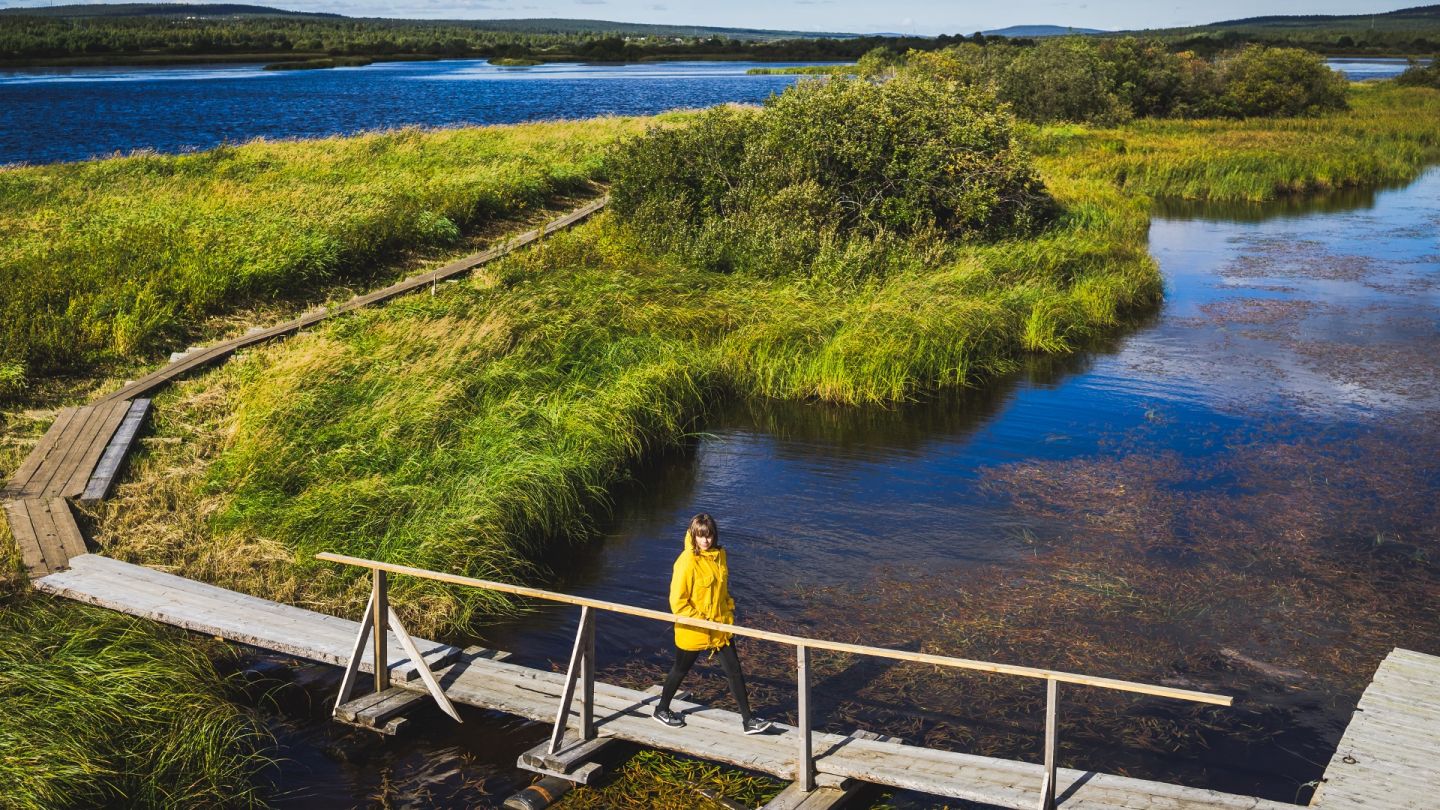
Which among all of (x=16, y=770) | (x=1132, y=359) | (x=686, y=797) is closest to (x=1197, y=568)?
(x=686, y=797)

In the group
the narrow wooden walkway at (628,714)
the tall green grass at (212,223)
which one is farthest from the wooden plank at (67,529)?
the tall green grass at (212,223)

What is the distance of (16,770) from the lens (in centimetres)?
732

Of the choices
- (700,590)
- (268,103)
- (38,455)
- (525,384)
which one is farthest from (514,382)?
(268,103)

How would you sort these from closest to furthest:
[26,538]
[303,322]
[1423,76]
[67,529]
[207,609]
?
1. [207,609]
2. [26,538]
3. [67,529]
4. [303,322]
5. [1423,76]

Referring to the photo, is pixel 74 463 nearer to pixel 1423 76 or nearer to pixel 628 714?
pixel 628 714

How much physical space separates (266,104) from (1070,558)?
292 ft

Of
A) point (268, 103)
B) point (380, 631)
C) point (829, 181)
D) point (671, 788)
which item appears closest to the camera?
point (671, 788)

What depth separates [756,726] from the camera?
8367mm

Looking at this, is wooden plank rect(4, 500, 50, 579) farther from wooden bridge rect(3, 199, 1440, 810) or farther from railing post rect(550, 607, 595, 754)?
railing post rect(550, 607, 595, 754)

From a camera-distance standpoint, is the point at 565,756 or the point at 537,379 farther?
the point at 537,379

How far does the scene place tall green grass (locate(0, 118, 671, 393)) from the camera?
1692 cm

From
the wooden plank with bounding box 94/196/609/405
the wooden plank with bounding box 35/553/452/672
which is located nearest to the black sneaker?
the wooden plank with bounding box 35/553/452/672

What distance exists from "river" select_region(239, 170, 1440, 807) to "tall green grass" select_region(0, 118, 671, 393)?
8356 mm

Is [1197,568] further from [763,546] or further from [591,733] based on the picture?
[591,733]
